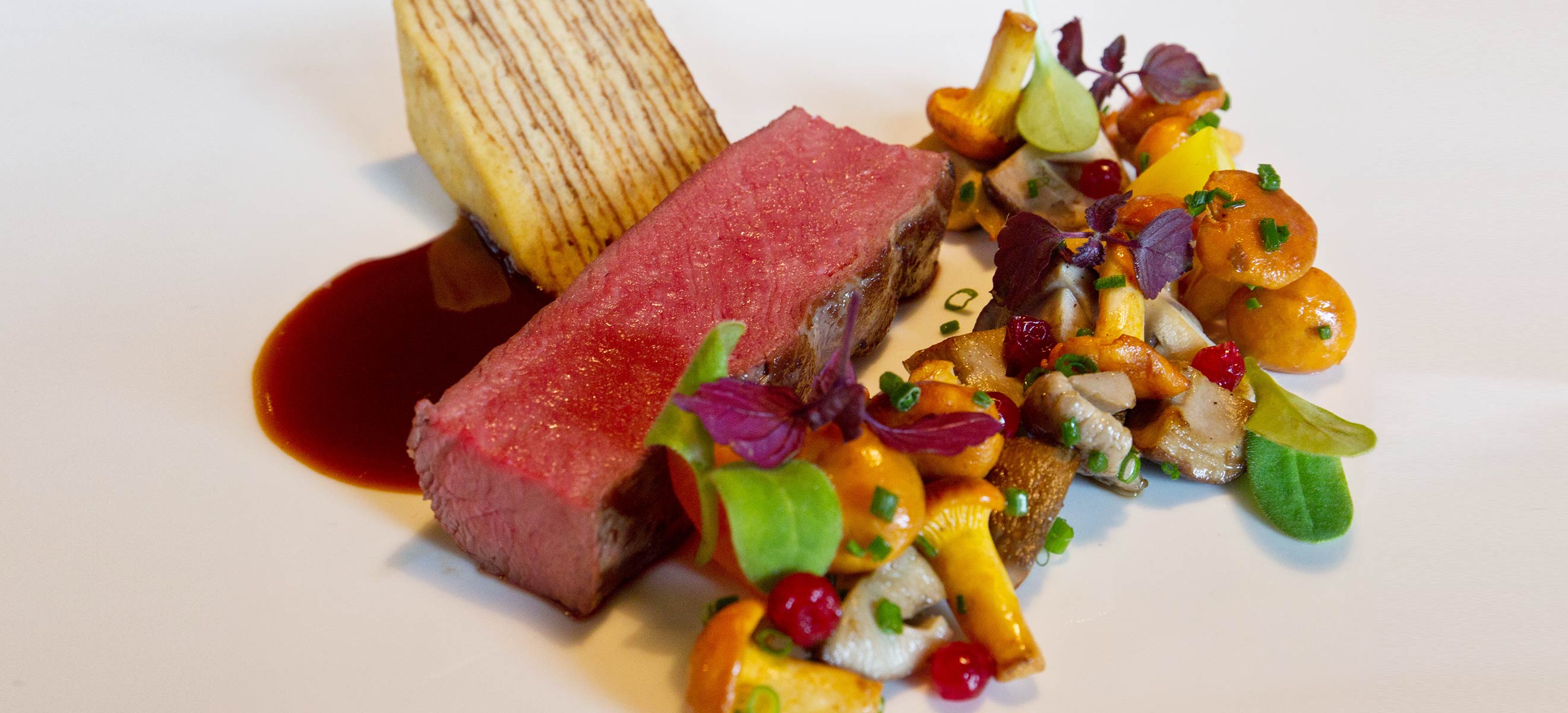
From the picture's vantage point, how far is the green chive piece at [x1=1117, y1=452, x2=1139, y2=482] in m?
2.59

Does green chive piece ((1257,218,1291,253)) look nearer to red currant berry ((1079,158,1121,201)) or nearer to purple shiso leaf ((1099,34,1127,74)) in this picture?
red currant berry ((1079,158,1121,201))

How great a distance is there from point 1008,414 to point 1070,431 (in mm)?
146

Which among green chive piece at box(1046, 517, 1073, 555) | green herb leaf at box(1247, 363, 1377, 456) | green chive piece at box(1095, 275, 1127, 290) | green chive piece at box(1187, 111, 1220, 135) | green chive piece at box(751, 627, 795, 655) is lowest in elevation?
green herb leaf at box(1247, 363, 1377, 456)

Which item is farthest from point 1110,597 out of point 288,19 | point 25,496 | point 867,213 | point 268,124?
point 288,19

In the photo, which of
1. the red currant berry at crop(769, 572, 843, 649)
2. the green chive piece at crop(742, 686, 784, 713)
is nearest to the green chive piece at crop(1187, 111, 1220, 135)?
the red currant berry at crop(769, 572, 843, 649)

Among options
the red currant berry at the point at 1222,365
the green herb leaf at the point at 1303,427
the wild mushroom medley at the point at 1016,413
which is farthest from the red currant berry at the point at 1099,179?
the green herb leaf at the point at 1303,427

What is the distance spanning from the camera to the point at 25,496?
2.61 m

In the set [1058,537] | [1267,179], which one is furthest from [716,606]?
[1267,179]

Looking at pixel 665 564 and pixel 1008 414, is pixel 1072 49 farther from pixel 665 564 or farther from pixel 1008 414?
pixel 665 564

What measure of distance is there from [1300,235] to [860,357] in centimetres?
121

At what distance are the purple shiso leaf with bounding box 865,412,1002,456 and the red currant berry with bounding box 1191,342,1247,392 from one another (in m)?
0.94

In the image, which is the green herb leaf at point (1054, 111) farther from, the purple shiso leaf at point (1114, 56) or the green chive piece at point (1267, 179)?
the green chive piece at point (1267, 179)

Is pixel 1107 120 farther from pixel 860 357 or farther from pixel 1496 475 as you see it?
pixel 1496 475

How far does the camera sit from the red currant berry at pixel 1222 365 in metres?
2.80
